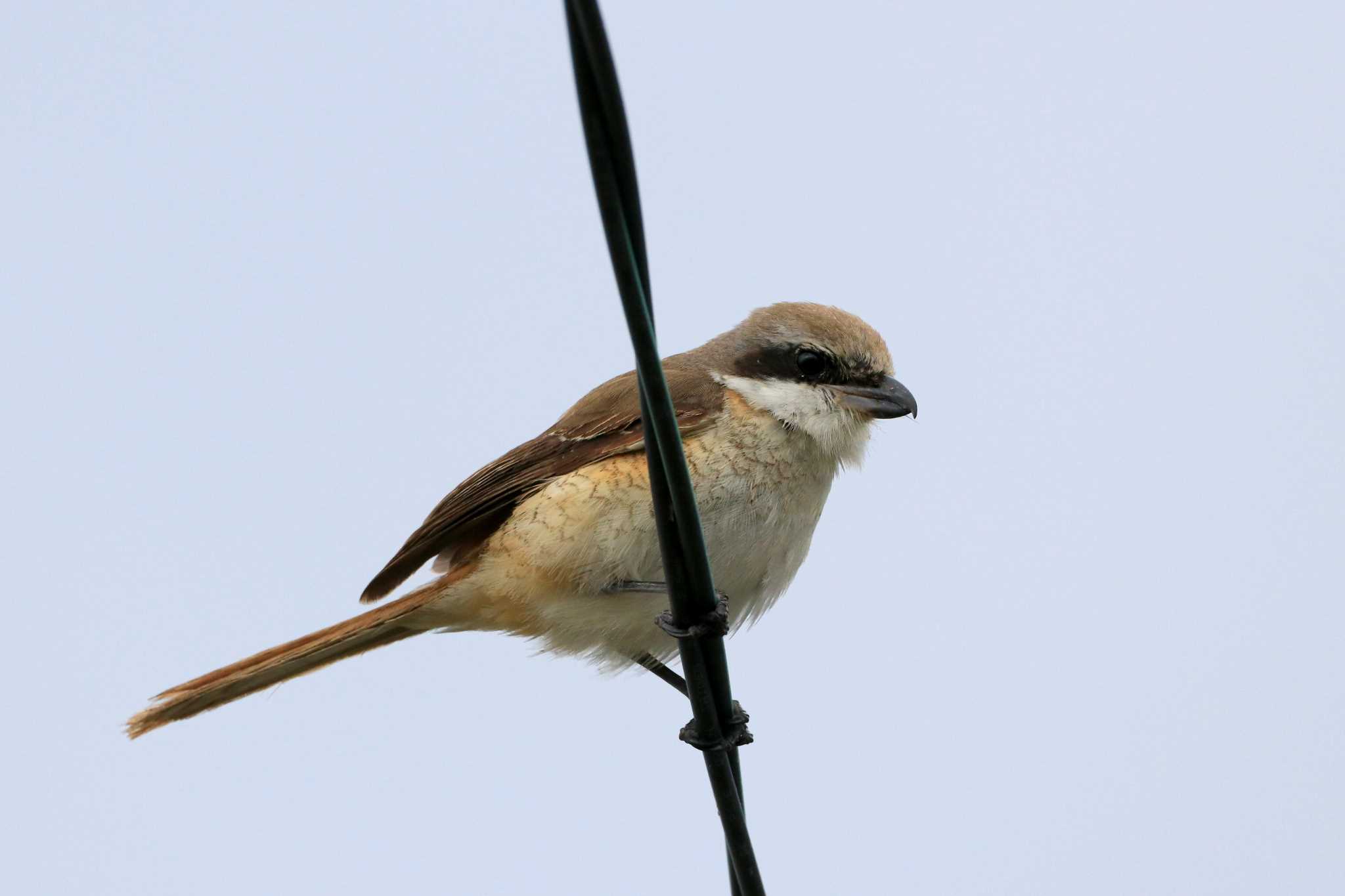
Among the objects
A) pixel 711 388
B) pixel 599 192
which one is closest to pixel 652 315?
pixel 599 192

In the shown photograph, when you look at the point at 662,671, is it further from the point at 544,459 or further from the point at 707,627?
the point at 707,627

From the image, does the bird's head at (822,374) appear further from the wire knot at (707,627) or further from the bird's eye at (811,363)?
the wire knot at (707,627)

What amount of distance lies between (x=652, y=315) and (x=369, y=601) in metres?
2.72

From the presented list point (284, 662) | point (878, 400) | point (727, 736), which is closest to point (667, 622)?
point (727, 736)

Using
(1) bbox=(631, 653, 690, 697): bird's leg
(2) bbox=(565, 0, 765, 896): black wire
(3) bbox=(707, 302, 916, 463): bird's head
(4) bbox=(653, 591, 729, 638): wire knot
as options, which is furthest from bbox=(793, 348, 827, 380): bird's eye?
(4) bbox=(653, 591, 729, 638): wire knot

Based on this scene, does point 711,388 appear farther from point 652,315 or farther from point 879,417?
point 652,315

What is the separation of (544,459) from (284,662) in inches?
42.0

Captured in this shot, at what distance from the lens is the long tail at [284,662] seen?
426 centimetres

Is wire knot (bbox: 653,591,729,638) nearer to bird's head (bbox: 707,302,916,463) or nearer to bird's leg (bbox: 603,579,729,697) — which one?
bird's leg (bbox: 603,579,729,697)

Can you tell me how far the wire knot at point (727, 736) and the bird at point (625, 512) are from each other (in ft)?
1.29

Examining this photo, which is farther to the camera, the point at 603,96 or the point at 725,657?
the point at 725,657

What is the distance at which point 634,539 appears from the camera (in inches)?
156

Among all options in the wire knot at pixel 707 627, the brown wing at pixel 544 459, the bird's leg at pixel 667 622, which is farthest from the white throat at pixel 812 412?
the wire knot at pixel 707 627

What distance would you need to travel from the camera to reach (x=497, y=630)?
177 inches
